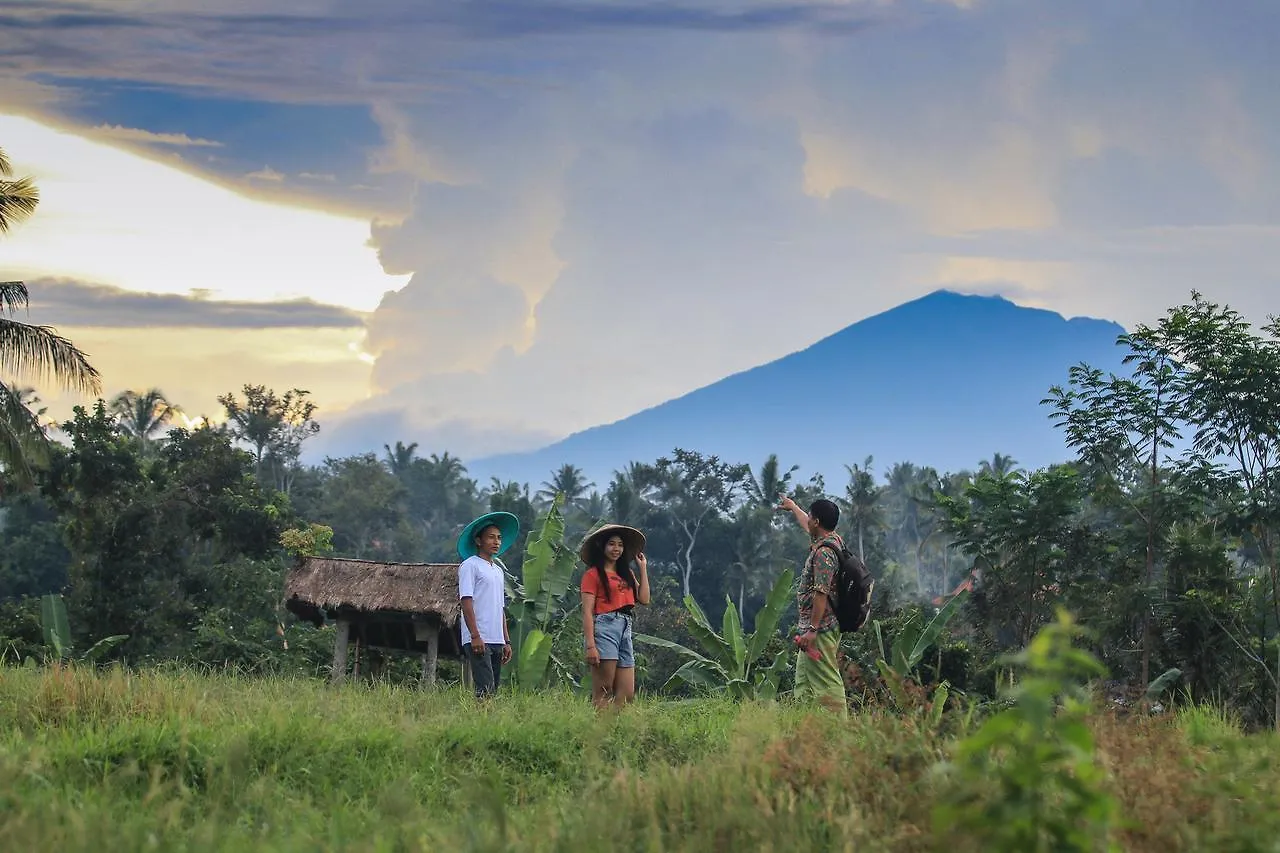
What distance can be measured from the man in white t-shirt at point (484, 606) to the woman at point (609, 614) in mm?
815

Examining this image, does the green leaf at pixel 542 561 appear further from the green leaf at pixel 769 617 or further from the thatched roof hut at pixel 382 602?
the green leaf at pixel 769 617

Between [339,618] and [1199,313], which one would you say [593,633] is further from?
[1199,313]

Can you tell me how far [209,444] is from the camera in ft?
97.4

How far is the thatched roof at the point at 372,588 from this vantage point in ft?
41.9

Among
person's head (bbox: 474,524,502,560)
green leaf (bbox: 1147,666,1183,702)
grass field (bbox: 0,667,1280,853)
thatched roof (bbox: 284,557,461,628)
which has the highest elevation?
person's head (bbox: 474,524,502,560)

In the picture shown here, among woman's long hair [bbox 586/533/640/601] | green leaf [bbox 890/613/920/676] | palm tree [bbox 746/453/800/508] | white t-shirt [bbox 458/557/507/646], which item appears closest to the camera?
woman's long hair [bbox 586/533/640/601]

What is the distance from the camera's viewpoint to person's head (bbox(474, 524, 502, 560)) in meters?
9.46

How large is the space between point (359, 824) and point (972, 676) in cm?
1648

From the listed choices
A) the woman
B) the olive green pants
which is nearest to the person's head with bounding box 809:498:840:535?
the olive green pants

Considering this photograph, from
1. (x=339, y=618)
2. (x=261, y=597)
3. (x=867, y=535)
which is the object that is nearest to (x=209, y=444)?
(x=261, y=597)

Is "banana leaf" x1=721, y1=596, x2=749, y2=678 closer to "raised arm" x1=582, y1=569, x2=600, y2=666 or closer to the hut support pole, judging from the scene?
the hut support pole

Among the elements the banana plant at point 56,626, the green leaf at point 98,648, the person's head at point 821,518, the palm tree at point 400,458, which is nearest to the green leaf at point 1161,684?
the person's head at point 821,518

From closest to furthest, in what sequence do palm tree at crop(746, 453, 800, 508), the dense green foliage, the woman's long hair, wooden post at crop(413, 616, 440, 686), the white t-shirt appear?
1. the woman's long hair
2. the white t-shirt
3. wooden post at crop(413, 616, 440, 686)
4. the dense green foliage
5. palm tree at crop(746, 453, 800, 508)

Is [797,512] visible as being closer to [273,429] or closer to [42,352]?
[42,352]
